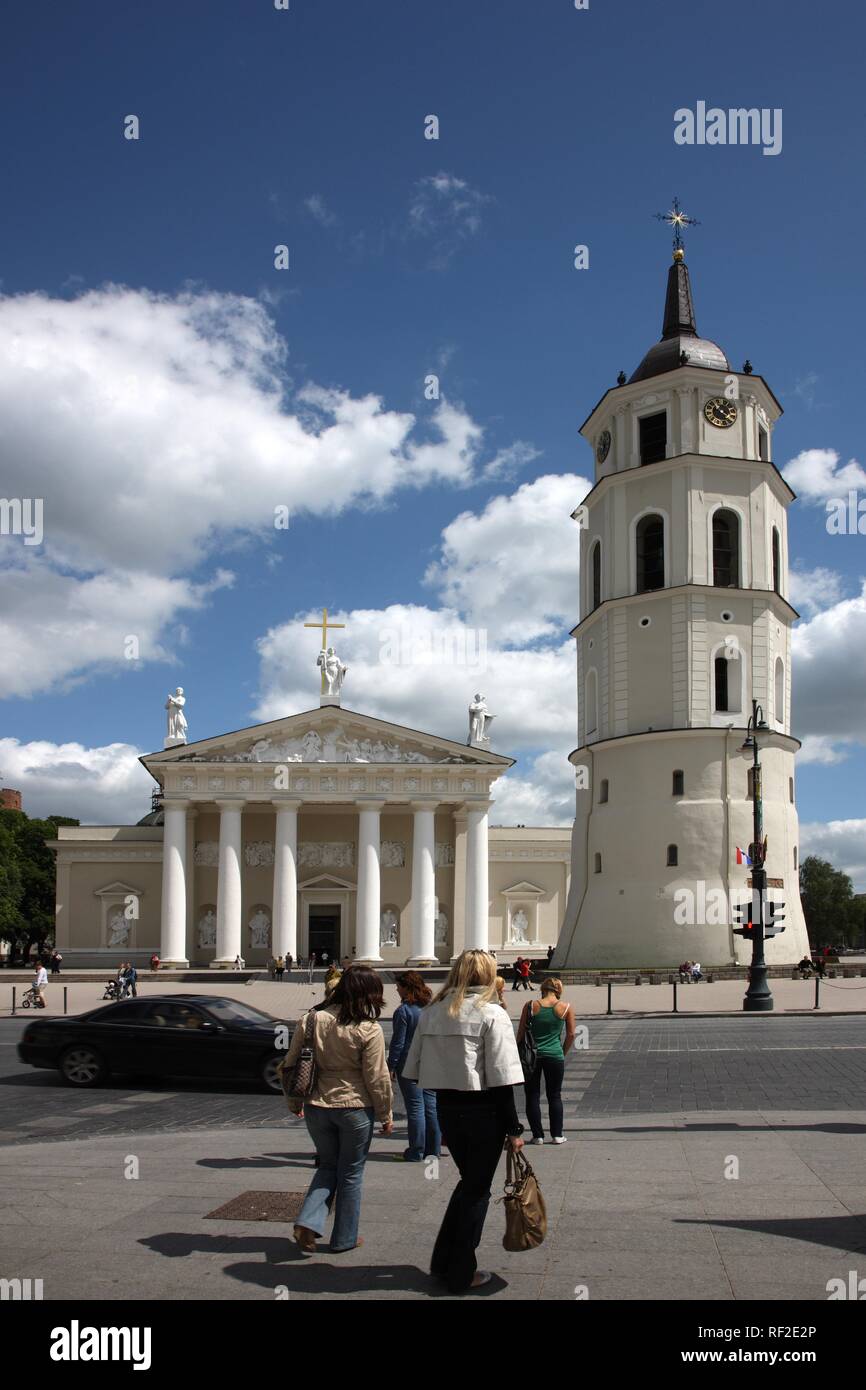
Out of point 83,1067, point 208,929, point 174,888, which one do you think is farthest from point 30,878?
point 83,1067

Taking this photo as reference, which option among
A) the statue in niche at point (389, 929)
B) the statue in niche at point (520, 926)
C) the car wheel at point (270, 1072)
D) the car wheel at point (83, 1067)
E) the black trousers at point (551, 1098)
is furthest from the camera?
the statue in niche at point (520, 926)

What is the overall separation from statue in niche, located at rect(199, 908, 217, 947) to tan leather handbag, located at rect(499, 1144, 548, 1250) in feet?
183

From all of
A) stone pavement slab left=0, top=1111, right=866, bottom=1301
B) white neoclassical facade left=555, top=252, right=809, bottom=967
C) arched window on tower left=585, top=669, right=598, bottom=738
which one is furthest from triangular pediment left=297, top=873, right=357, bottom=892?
stone pavement slab left=0, top=1111, right=866, bottom=1301

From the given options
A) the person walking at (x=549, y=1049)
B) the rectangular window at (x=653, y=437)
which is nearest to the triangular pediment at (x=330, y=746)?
the rectangular window at (x=653, y=437)

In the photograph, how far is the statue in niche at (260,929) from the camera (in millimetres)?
60875

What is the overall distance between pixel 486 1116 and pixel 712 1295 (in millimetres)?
1425

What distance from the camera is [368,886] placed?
57.7m

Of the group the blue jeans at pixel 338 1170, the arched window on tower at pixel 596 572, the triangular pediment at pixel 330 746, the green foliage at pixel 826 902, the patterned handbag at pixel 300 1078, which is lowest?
the green foliage at pixel 826 902

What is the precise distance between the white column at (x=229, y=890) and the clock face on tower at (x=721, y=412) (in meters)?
27.8

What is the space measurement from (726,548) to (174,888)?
29.3 meters

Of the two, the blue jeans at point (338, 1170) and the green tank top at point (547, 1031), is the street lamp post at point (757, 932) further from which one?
the blue jeans at point (338, 1170)
